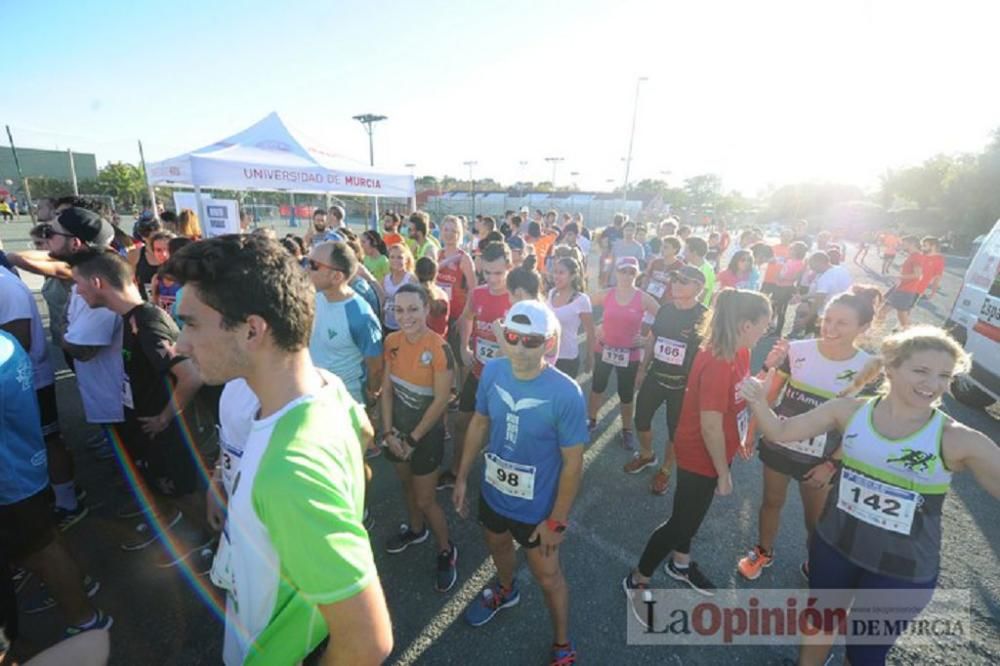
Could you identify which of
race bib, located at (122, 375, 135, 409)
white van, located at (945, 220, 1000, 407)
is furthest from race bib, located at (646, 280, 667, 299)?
race bib, located at (122, 375, 135, 409)


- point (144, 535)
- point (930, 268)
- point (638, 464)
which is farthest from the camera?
point (930, 268)

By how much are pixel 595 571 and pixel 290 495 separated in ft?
9.16

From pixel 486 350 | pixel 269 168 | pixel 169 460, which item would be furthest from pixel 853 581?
pixel 269 168

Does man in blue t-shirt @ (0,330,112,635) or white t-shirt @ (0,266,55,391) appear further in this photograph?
white t-shirt @ (0,266,55,391)

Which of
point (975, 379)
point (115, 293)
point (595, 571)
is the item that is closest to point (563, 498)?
point (595, 571)

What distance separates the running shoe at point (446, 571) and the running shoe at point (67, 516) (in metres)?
3.00

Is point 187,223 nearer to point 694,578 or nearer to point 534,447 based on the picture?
point 534,447

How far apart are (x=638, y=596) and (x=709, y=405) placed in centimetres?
146

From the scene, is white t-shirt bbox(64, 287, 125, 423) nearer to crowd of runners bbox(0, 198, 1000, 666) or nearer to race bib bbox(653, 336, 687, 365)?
crowd of runners bbox(0, 198, 1000, 666)

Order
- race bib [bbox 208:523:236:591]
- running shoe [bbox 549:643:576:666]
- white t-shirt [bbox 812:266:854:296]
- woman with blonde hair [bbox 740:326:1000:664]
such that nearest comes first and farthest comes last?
1. race bib [bbox 208:523:236:591]
2. woman with blonde hair [bbox 740:326:1000:664]
3. running shoe [bbox 549:643:576:666]
4. white t-shirt [bbox 812:266:854:296]

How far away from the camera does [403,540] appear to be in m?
3.35

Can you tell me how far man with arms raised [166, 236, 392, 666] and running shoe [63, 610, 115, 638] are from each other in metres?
1.94

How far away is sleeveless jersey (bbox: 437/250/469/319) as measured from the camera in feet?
18.3

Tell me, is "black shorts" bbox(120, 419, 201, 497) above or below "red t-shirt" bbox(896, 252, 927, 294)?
below
